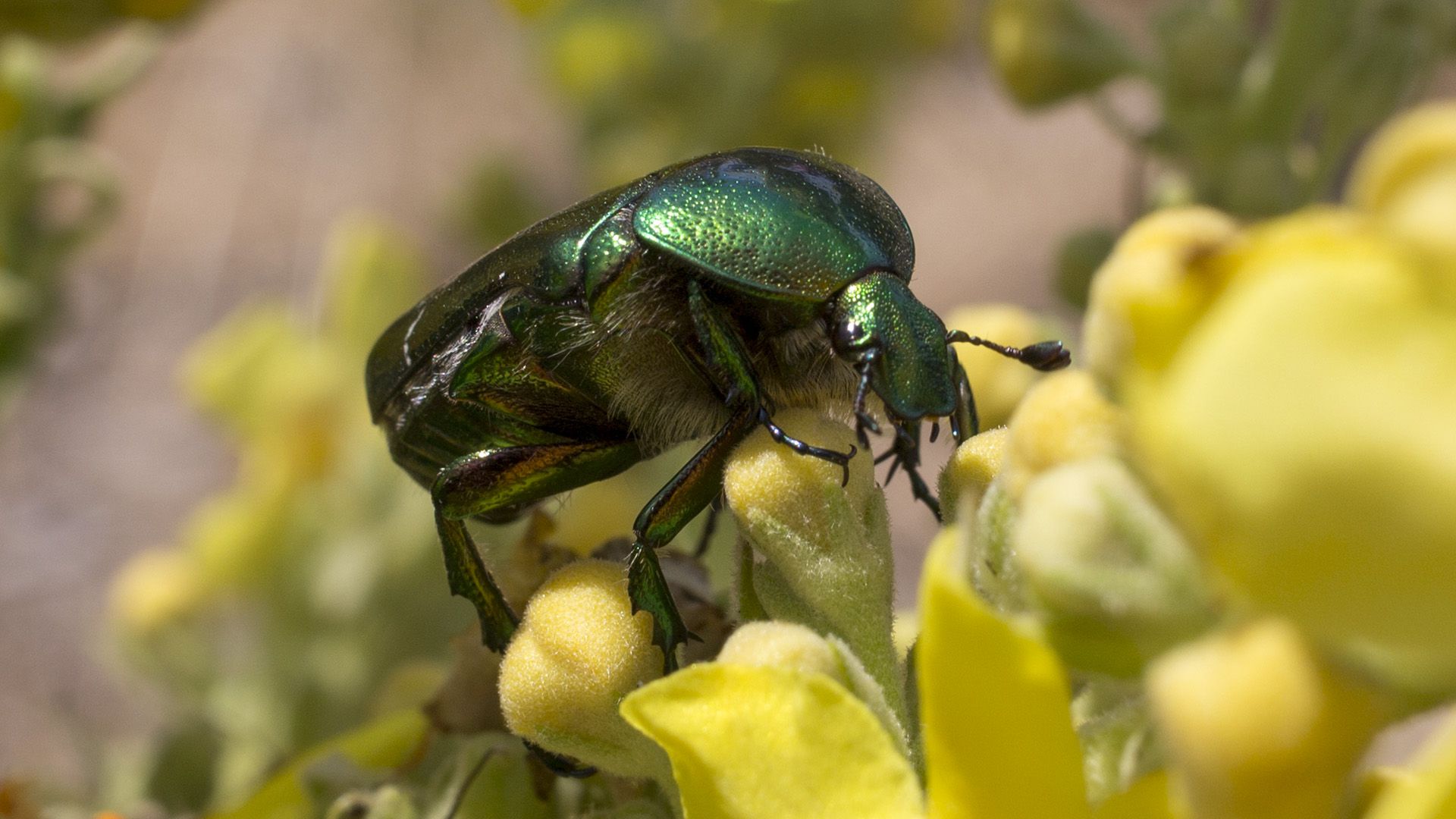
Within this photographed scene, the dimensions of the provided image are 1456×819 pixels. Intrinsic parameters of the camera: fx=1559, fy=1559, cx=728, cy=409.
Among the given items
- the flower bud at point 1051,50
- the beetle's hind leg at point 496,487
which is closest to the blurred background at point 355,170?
the flower bud at point 1051,50

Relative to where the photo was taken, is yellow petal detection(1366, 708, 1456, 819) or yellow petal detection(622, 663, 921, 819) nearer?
yellow petal detection(1366, 708, 1456, 819)

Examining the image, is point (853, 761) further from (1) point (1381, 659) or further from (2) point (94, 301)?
(2) point (94, 301)

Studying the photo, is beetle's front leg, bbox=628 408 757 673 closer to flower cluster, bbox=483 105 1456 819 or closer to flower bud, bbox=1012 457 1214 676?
flower cluster, bbox=483 105 1456 819

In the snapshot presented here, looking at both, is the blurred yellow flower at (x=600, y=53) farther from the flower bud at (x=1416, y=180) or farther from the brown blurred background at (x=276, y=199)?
the flower bud at (x=1416, y=180)

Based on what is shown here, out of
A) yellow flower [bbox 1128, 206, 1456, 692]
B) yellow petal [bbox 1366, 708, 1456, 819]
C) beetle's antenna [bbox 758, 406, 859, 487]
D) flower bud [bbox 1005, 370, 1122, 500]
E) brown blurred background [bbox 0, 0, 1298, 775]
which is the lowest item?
brown blurred background [bbox 0, 0, 1298, 775]

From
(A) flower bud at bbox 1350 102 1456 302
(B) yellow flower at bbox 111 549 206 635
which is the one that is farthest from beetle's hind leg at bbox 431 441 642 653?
(B) yellow flower at bbox 111 549 206 635
